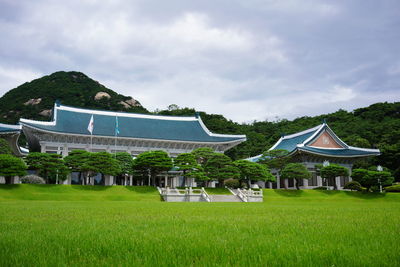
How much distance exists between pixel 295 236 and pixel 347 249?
1273 millimetres

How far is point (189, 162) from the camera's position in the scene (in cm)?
3812

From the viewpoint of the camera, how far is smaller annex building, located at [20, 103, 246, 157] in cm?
4156

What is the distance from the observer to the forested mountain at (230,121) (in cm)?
5975

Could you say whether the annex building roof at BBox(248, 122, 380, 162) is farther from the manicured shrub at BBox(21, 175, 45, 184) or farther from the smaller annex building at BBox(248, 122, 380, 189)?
the manicured shrub at BBox(21, 175, 45, 184)

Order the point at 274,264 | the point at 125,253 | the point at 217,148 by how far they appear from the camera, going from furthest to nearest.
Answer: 1. the point at 217,148
2. the point at 125,253
3. the point at 274,264

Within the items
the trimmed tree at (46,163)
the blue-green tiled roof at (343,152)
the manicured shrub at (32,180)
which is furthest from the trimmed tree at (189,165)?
the blue-green tiled roof at (343,152)

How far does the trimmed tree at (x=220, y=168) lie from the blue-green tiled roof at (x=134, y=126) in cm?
916

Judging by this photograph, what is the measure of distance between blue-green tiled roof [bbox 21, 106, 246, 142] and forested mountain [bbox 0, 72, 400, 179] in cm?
1872

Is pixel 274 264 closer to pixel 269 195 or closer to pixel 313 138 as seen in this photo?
pixel 269 195

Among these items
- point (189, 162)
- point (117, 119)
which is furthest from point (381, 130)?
point (117, 119)

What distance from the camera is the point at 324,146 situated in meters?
48.1

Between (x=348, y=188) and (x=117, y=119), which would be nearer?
(x=348, y=188)

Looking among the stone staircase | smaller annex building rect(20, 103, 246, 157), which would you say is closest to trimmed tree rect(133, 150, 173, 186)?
smaller annex building rect(20, 103, 246, 157)

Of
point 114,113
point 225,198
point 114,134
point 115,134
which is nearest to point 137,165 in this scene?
point 115,134
